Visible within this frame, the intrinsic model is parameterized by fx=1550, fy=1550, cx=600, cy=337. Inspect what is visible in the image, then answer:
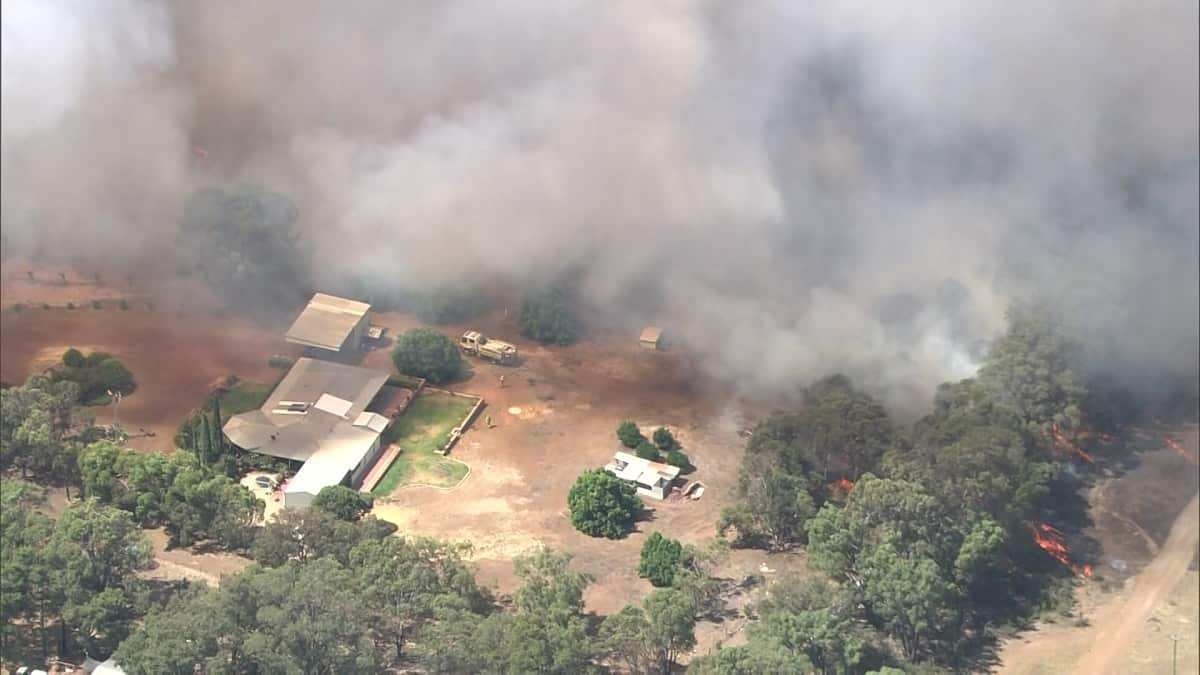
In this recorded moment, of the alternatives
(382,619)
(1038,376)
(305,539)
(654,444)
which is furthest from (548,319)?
(382,619)

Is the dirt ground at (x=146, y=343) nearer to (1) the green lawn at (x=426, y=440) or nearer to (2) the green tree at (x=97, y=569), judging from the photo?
(1) the green lawn at (x=426, y=440)

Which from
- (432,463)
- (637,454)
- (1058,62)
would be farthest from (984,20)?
(432,463)

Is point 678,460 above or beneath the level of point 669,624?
above

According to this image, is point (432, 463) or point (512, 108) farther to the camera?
point (512, 108)

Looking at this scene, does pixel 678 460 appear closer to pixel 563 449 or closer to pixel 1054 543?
pixel 563 449

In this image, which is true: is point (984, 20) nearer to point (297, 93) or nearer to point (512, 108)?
point (512, 108)

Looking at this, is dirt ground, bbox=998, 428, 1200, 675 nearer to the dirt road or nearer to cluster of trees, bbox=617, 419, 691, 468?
the dirt road
